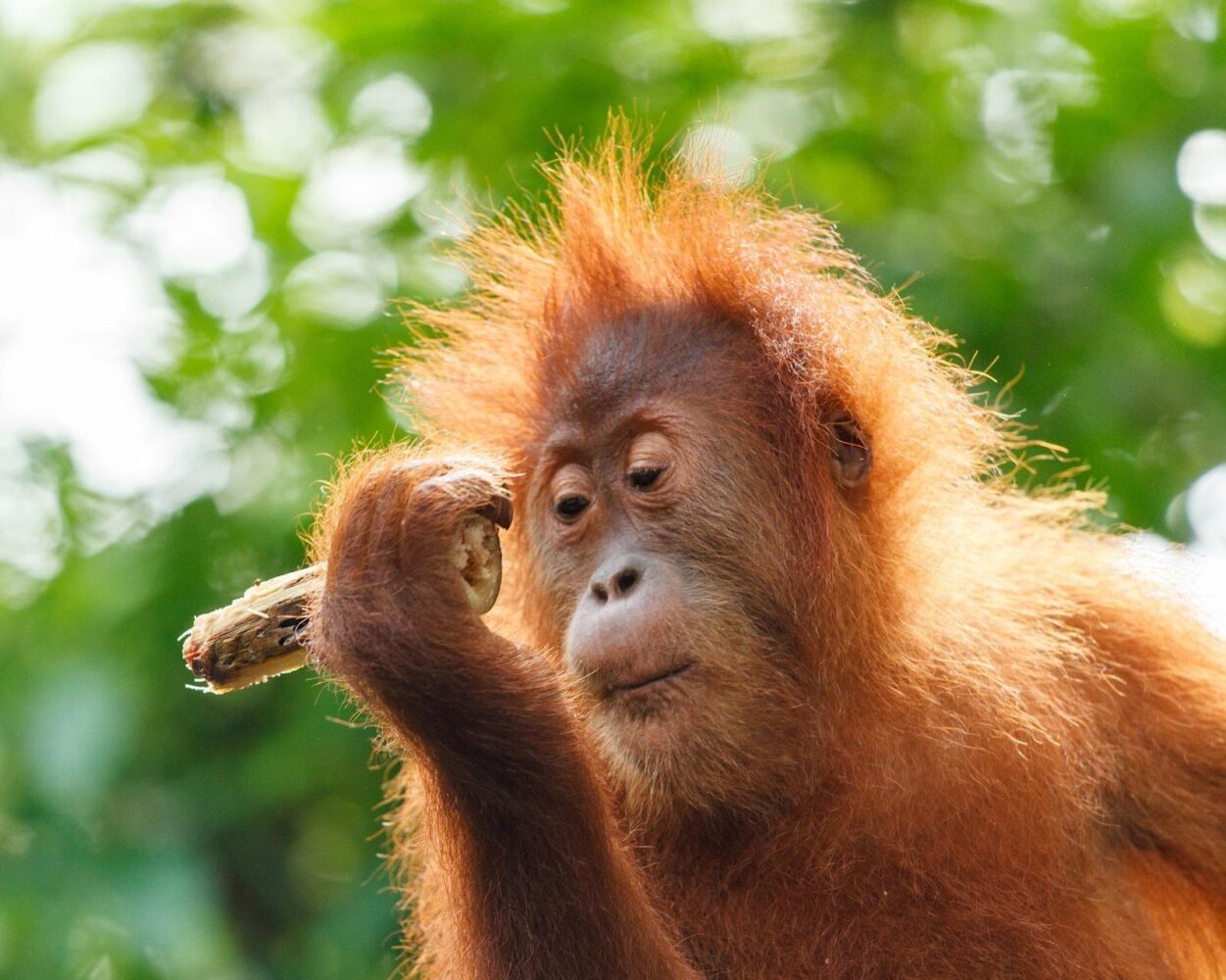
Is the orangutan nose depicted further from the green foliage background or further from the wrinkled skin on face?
the green foliage background

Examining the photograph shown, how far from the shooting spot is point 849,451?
4773 mm

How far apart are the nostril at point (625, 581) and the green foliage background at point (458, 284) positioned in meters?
2.07

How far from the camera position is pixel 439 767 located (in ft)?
12.7

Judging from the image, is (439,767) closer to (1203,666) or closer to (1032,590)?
(1032,590)

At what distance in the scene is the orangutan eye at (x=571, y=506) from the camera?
459 centimetres

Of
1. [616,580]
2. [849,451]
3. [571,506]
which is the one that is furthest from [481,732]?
[849,451]

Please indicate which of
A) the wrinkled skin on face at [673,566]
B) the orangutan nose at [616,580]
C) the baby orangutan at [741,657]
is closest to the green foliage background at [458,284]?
the baby orangutan at [741,657]

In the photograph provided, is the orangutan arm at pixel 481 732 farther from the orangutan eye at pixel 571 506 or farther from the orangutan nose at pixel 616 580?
the orangutan eye at pixel 571 506

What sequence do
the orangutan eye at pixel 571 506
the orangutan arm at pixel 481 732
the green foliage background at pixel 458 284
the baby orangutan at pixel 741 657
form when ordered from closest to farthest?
1. the orangutan arm at pixel 481 732
2. the baby orangutan at pixel 741 657
3. the orangutan eye at pixel 571 506
4. the green foliage background at pixel 458 284

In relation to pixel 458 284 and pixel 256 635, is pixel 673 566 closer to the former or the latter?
pixel 256 635

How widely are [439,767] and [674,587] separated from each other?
85 cm

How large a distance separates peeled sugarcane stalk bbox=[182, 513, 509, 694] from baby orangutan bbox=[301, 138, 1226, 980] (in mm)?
87

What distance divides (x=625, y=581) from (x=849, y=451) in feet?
3.09

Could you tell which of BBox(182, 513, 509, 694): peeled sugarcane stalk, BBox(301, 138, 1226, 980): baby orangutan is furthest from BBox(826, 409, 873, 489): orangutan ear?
BBox(182, 513, 509, 694): peeled sugarcane stalk
